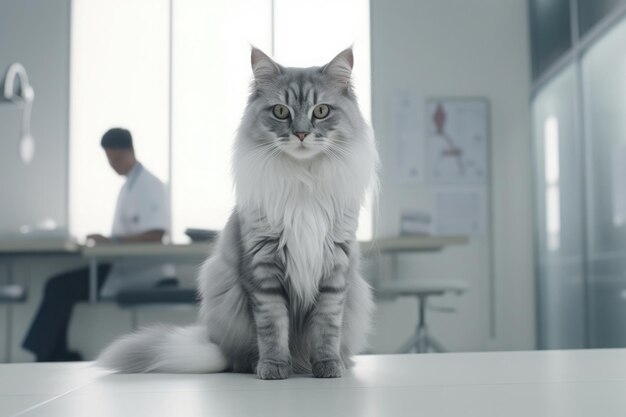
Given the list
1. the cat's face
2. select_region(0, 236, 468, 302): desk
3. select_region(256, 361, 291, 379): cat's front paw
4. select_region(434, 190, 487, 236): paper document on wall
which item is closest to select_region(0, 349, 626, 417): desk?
select_region(256, 361, 291, 379): cat's front paw

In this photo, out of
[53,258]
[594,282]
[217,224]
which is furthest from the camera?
[217,224]

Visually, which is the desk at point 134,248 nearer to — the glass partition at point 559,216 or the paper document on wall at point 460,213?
the glass partition at point 559,216

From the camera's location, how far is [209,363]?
1311 millimetres

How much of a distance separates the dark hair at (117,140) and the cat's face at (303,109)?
2.86m

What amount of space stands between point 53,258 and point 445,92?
305cm

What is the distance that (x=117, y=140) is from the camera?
4.05m


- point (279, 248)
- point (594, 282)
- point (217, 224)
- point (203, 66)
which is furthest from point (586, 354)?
point (203, 66)

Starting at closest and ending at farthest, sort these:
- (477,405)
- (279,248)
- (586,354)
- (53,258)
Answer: (477,405) < (279,248) < (586,354) < (53,258)

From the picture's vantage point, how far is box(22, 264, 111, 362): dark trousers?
399 centimetres

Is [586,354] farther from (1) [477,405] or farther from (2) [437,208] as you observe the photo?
(2) [437,208]

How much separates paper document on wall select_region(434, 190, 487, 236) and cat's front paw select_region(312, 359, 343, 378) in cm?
400

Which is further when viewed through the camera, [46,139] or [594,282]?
[46,139]

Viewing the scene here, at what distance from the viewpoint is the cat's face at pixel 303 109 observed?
123cm

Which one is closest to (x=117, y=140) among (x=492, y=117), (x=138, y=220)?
(x=138, y=220)
